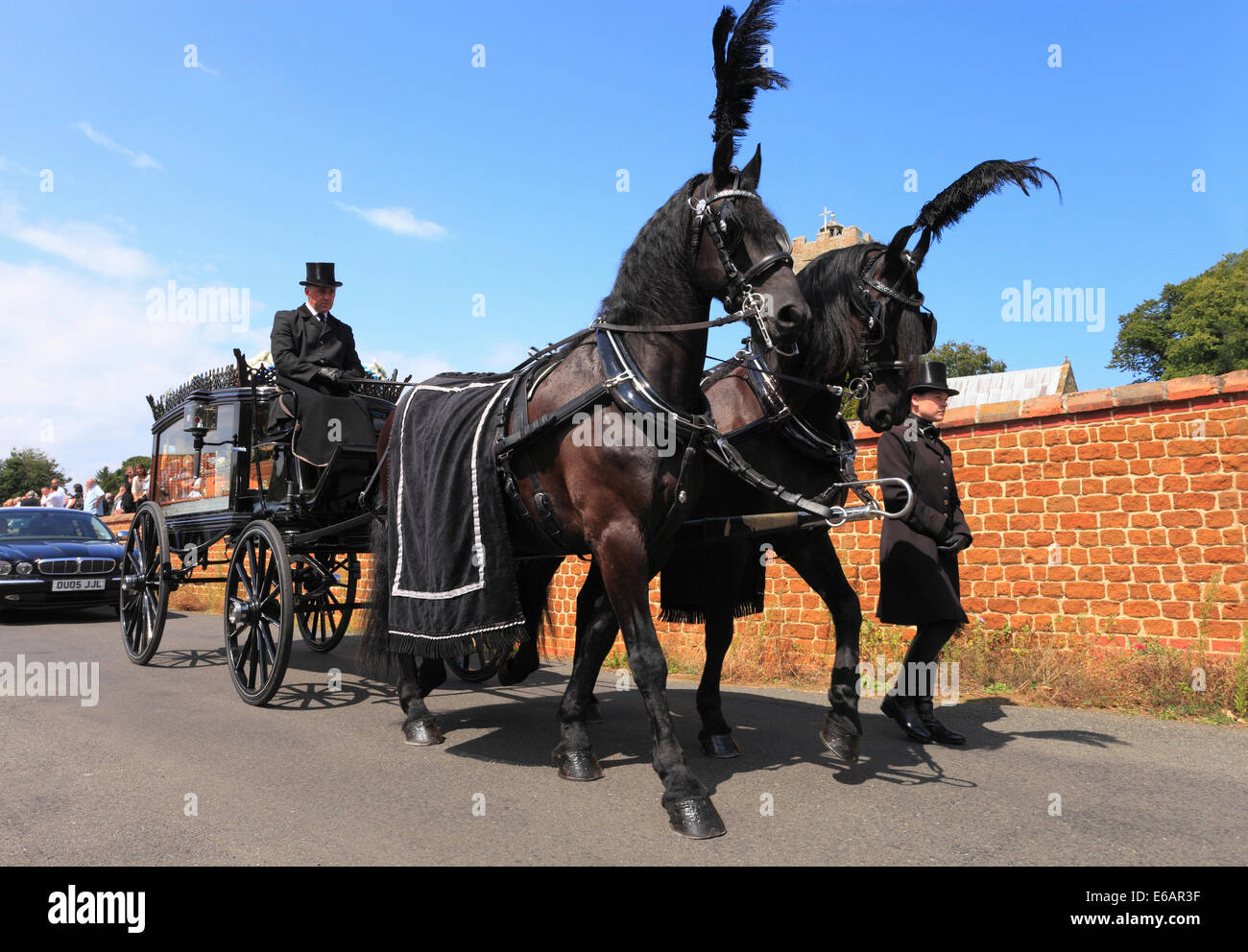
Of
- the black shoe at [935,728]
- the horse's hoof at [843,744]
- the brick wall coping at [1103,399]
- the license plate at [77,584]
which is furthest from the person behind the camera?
the license plate at [77,584]

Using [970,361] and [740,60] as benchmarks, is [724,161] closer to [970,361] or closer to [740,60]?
[740,60]

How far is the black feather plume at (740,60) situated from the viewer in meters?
3.59

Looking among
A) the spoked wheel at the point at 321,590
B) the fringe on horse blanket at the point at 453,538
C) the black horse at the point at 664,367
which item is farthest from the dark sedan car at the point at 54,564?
the black horse at the point at 664,367

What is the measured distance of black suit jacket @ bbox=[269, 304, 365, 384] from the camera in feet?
20.4

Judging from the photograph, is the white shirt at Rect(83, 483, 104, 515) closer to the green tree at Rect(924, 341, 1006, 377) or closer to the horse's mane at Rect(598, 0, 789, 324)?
the horse's mane at Rect(598, 0, 789, 324)

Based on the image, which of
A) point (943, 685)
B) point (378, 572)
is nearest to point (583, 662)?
point (378, 572)

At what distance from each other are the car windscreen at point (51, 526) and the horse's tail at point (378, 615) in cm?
991

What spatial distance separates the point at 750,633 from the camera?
8.38 metres

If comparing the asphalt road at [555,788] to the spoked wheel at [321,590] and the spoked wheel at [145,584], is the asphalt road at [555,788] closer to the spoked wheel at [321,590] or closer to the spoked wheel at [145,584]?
the spoked wheel at [321,590]

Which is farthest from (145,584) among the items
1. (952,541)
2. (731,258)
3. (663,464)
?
(952,541)

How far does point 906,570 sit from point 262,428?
196 inches

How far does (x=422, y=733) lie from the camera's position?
490cm

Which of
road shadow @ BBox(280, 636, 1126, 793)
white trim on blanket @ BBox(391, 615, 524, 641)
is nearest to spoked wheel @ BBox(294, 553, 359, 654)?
road shadow @ BBox(280, 636, 1126, 793)

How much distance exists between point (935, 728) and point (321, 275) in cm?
525
